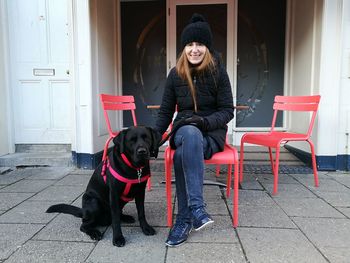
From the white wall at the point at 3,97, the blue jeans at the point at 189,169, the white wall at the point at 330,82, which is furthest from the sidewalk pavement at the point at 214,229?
the white wall at the point at 3,97

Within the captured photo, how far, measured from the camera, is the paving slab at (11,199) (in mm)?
2852

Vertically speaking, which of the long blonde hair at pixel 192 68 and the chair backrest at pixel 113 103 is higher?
the long blonde hair at pixel 192 68

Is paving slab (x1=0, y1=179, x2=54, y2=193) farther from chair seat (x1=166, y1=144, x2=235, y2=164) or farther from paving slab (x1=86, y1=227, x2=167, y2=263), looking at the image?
chair seat (x1=166, y1=144, x2=235, y2=164)

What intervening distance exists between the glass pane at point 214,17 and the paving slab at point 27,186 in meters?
3.06

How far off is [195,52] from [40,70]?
3128 mm

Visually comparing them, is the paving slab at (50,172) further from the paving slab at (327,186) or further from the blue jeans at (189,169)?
the paving slab at (327,186)

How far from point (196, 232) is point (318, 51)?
300 cm

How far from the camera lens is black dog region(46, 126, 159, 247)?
2.01m

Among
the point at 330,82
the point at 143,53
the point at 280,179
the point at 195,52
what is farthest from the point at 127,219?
the point at 143,53

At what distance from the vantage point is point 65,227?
234 centimetres

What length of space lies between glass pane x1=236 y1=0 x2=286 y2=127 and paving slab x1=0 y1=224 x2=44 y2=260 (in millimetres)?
3695

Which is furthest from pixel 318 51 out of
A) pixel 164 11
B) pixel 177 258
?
pixel 177 258

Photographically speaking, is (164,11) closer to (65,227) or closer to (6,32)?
(6,32)

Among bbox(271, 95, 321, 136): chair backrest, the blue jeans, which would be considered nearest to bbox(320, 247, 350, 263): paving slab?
the blue jeans
